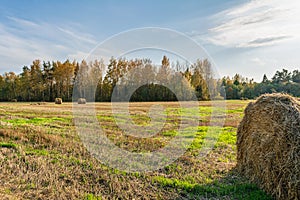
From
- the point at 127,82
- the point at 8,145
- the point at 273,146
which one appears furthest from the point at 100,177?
the point at 127,82

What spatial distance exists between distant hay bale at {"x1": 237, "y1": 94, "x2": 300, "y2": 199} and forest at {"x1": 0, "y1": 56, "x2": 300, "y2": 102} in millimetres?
1037

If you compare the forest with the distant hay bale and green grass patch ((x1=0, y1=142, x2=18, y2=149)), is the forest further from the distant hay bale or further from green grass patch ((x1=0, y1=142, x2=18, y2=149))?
green grass patch ((x1=0, y1=142, x2=18, y2=149))

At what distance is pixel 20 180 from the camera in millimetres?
4852

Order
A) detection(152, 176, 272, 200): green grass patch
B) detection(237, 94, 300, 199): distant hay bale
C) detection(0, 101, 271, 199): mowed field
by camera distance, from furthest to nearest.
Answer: detection(152, 176, 272, 200): green grass patch
detection(0, 101, 271, 199): mowed field
detection(237, 94, 300, 199): distant hay bale

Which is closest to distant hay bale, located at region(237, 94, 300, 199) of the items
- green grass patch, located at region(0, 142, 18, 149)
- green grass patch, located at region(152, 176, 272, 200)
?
green grass patch, located at region(152, 176, 272, 200)

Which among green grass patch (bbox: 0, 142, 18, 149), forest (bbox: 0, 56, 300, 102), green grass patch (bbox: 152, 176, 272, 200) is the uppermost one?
forest (bbox: 0, 56, 300, 102)

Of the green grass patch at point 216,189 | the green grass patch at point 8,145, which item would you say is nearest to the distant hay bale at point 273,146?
the green grass patch at point 216,189

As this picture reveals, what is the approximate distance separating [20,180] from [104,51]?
472 cm

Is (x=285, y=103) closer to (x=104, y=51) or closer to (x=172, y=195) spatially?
(x=172, y=195)

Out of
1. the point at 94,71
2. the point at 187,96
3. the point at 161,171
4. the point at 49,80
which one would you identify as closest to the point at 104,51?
the point at 161,171

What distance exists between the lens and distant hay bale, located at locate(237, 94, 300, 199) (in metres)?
4.24

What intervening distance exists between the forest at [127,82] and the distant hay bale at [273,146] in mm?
1037

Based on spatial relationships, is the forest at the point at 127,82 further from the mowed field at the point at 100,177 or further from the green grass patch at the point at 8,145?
the green grass patch at the point at 8,145

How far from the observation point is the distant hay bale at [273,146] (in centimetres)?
424
